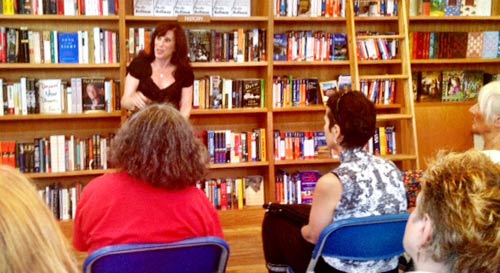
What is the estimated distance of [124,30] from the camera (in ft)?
14.0

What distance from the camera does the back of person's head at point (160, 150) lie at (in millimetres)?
1968

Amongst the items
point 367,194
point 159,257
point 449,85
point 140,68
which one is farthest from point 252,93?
point 159,257

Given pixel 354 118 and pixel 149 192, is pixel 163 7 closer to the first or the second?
pixel 354 118

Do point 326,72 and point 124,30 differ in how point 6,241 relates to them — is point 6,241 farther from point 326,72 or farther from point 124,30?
point 326,72

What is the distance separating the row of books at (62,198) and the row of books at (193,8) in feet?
4.55

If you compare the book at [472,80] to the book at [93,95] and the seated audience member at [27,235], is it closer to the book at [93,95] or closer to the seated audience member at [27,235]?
the book at [93,95]

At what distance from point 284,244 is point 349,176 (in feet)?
1.63

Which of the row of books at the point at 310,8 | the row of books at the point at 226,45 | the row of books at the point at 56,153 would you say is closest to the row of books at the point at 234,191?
the row of books at the point at 56,153

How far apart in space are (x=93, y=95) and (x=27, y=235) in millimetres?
3632

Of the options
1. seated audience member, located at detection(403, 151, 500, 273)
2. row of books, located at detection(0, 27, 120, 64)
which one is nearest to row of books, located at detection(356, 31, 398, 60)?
row of books, located at detection(0, 27, 120, 64)

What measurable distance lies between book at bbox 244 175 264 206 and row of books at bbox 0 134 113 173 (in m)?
1.12

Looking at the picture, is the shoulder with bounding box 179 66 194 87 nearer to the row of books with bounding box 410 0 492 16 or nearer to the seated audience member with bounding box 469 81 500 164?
the seated audience member with bounding box 469 81 500 164

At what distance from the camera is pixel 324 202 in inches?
88.4

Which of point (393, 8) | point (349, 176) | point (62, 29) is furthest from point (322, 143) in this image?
point (349, 176)
